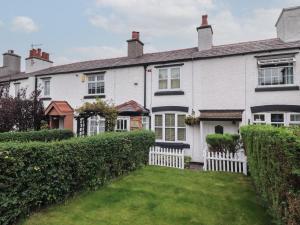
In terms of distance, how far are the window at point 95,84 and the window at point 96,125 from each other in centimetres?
213

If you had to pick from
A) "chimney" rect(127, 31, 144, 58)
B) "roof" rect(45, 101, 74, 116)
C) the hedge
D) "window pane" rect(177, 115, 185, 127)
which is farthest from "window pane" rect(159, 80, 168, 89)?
the hedge

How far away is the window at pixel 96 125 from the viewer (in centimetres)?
1848

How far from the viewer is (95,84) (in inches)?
750

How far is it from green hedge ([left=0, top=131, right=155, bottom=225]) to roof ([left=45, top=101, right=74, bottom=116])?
11.0m

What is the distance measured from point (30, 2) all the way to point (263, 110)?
13440mm

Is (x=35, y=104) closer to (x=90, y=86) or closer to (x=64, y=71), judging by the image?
(x=64, y=71)

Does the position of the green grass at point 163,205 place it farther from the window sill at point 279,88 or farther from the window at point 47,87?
the window at point 47,87

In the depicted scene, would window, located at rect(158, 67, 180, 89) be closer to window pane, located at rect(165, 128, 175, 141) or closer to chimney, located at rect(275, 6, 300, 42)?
window pane, located at rect(165, 128, 175, 141)

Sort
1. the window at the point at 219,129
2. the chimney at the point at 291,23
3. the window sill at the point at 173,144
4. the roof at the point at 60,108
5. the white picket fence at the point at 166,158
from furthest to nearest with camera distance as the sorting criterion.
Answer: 1. the roof at the point at 60,108
2. the window sill at the point at 173,144
3. the window at the point at 219,129
4. the chimney at the point at 291,23
5. the white picket fence at the point at 166,158

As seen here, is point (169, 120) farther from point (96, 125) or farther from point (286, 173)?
point (286, 173)

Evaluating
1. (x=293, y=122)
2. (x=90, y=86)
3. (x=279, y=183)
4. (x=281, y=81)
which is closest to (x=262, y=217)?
(x=279, y=183)

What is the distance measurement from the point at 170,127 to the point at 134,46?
25.8ft

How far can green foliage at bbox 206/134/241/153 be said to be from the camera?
39.6ft

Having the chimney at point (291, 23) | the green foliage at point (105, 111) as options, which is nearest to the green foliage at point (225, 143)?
the green foliage at point (105, 111)
